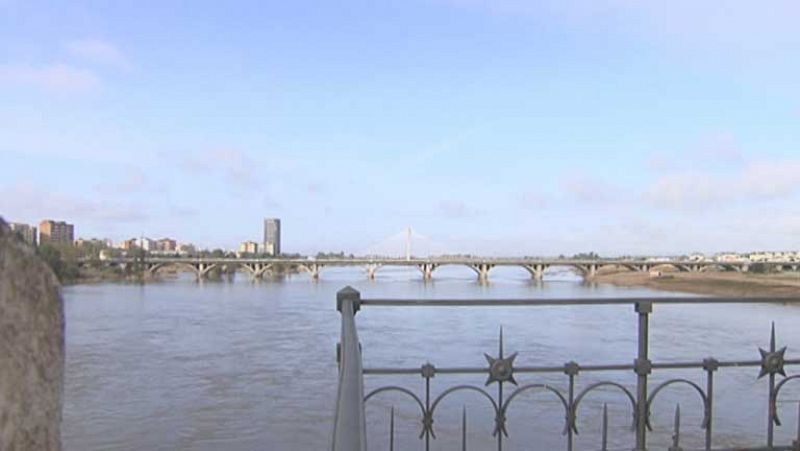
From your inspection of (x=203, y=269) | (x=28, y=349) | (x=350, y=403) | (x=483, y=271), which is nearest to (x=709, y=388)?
(x=350, y=403)

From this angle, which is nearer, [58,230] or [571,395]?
[571,395]

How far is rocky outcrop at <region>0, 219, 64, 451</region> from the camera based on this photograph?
1483 mm

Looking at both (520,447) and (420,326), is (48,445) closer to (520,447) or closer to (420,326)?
(520,447)

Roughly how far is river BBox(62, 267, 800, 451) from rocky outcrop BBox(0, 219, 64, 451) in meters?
7.30

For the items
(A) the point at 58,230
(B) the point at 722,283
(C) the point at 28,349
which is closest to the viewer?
(C) the point at 28,349

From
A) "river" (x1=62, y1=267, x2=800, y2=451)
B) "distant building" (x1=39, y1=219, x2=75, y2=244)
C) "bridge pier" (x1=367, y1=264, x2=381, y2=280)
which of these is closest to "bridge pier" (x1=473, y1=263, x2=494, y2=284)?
"bridge pier" (x1=367, y1=264, x2=381, y2=280)

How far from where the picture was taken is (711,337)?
1026 inches

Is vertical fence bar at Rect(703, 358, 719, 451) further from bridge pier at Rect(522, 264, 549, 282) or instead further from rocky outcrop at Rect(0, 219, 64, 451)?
bridge pier at Rect(522, 264, 549, 282)

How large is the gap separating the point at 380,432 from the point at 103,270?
83940 millimetres

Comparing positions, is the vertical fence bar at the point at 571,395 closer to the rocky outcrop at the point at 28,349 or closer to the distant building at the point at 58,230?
the rocky outcrop at the point at 28,349

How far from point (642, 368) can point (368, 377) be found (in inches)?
553

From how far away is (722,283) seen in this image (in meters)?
74.4

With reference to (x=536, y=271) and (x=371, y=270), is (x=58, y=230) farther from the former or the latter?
(x=536, y=271)

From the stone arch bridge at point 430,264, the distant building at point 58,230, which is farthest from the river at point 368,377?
the distant building at point 58,230
